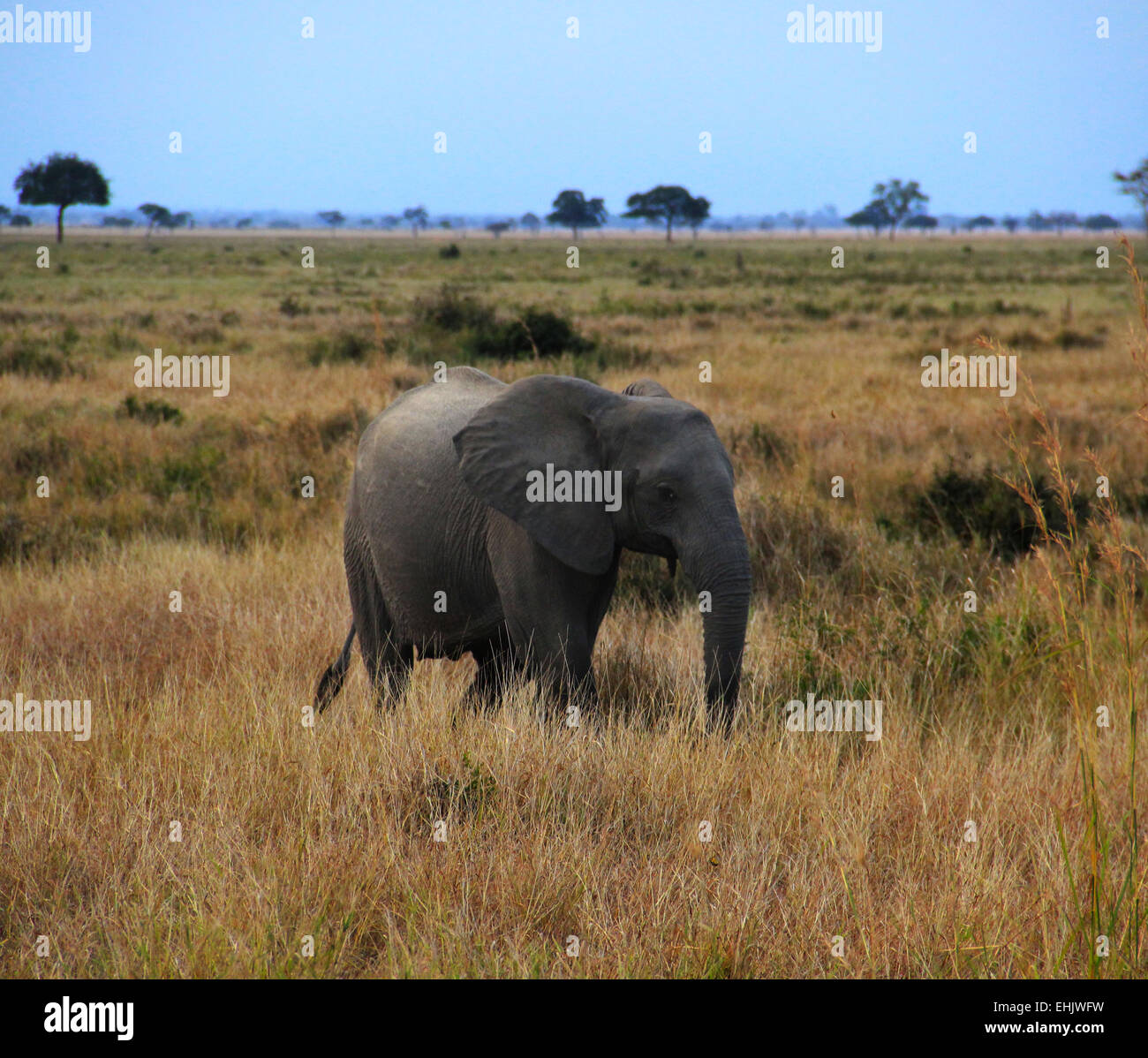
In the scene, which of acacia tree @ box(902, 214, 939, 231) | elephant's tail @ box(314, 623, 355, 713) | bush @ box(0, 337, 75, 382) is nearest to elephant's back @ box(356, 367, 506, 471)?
elephant's tail @ box(314, 623, 355, 713)

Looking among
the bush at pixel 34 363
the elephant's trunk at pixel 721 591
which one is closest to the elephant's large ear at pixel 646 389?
the elephant's trunk at pixel 721 591

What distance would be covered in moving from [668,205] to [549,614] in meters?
99.7

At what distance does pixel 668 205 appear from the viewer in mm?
99875

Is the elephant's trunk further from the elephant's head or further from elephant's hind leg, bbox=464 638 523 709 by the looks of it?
elephant's hind leg, bbox=464 638 523 709

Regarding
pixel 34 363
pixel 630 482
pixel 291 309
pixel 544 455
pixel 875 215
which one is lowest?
pixel 630 482

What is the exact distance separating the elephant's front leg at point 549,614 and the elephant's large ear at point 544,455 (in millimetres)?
138

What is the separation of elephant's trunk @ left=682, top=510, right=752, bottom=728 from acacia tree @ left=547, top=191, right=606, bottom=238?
88096mm

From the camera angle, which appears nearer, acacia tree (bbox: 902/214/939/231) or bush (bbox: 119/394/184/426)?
bush (bbox: 119/394/184/426)

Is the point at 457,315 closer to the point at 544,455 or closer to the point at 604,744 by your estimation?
the point at 544,455

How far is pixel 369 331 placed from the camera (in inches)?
843

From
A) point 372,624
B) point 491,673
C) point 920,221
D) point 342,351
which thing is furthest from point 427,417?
point 920,221

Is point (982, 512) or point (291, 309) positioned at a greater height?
point (291, 309)

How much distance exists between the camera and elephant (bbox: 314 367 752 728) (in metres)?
4.52

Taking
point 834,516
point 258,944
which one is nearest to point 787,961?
point 258,944
